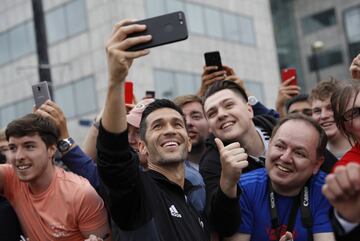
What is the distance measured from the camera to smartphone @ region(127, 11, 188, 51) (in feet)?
9.16

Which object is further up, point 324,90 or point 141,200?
point 324,90

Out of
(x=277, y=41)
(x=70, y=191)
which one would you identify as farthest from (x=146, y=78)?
(x=70, y=191)

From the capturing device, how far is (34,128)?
3828 millimetres

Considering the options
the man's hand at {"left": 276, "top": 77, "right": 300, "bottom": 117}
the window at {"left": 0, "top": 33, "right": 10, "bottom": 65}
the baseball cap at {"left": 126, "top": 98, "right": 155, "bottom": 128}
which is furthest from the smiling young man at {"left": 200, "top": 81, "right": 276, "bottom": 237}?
the window at {"left": 0, "top": 33, "right": 10, "bottom": 65}

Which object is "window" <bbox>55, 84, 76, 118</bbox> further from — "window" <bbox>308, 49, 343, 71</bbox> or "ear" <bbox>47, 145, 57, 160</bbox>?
"ear" <bbox>47, 145, 57, 160</bbox>

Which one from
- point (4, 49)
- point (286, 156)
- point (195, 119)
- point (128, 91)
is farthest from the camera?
point (4, 49)

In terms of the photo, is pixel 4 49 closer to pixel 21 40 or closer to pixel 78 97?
pixel 21 40

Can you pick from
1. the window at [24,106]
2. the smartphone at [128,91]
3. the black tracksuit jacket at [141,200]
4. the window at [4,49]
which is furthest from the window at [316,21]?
the black tracksuit jacket at [141,200]

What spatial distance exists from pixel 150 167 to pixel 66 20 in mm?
24869

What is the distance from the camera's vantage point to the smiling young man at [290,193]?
329cm

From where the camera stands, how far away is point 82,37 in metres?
26.3

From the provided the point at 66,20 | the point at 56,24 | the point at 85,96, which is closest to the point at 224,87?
the point at 85,96

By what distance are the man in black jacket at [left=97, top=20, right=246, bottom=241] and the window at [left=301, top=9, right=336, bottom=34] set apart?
39801 millimetres

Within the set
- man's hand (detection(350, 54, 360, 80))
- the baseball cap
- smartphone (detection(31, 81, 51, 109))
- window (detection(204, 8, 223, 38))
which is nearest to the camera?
man's hand (detection(350, 54, 360, 80))
